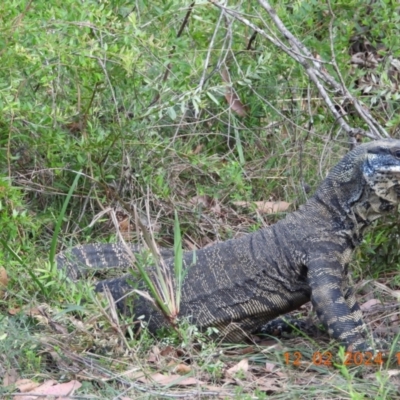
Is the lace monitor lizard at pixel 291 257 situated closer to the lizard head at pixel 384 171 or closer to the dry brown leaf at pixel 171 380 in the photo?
the lizard head at pixel 384 171

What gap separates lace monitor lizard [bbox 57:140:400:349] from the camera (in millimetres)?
5910

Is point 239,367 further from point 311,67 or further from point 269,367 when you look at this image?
point 311,67

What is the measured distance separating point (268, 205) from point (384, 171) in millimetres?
1774

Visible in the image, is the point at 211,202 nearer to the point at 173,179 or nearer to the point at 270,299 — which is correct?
the point at 173,179

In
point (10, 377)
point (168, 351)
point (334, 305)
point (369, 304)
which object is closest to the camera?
point (10, 377)

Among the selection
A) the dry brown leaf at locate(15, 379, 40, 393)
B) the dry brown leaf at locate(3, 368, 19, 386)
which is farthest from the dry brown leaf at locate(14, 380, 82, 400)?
the dry brown leaf at locate(3, 368, 19, 386)

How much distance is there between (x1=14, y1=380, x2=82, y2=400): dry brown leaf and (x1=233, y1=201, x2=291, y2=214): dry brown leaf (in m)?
2.74

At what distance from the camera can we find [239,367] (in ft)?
17.6

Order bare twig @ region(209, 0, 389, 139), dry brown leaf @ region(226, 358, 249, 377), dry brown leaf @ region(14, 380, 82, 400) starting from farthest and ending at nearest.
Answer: bare twig @ region(209, 0, 389, 139)
dry brown leaf @ region(226, 358, 249, 377)
dry brown leaf @ region(14, 380, 82, 400)

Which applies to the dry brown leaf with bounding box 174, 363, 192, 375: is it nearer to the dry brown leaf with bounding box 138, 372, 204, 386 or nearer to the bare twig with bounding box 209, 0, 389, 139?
the dry brown leaf with bounding box 138, 372, 204, 386

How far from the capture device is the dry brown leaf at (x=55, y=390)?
16.2ft

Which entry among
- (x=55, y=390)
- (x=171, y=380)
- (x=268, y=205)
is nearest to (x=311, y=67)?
(x=268, y=205)
